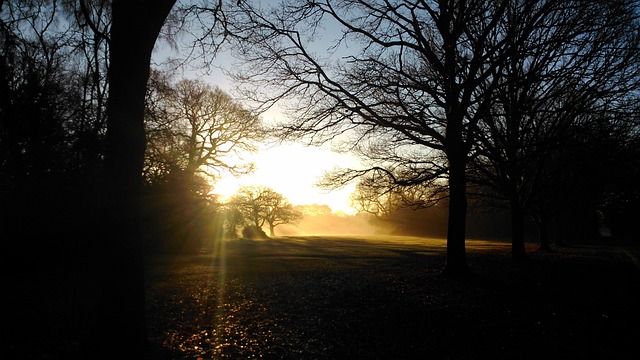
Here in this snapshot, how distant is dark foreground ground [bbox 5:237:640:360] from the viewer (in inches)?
198

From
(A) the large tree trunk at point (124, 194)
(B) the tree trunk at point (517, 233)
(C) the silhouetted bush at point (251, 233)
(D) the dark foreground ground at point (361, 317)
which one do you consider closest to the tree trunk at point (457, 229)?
(D) the dark foreground ground at point (361, 317)

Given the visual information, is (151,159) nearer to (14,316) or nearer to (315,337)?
(14,316)

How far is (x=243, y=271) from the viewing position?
45.6 feet

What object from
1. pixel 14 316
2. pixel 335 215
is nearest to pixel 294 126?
pixel 14 316

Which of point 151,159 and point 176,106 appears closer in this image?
point 151,159

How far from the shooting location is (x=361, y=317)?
22.1ft

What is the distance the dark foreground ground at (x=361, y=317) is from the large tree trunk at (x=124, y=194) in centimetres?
33

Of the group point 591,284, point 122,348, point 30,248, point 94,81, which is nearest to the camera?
point 122,348

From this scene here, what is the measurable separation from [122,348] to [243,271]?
30.9 feet

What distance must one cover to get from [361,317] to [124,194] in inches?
185

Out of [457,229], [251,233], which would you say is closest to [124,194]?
[457,229]

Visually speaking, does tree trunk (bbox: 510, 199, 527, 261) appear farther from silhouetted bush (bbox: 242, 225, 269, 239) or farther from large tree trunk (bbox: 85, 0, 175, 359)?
silhouetted bush (bbox: 242, 225, 269, 239)

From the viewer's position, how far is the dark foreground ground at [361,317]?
5027mm

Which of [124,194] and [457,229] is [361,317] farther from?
→ [457,229]
